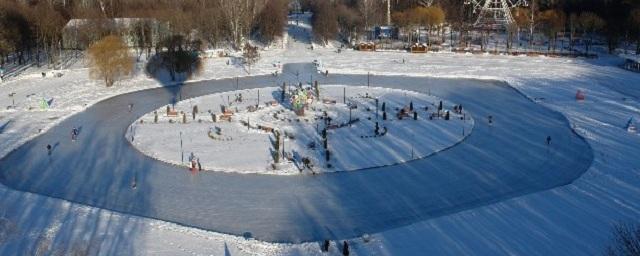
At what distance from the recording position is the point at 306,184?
21.2 m

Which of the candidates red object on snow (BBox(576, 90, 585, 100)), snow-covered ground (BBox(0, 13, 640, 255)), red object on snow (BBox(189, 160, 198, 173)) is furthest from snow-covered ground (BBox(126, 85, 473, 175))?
red object on snow (BBox(576, 90, 585, 100))

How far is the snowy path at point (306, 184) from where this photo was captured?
18297 mm

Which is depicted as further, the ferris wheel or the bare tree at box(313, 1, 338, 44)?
the ferris wheel

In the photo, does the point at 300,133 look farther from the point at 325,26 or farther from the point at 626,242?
the point at 325,26

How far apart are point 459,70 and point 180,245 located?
1272 inches

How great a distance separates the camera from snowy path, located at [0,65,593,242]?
18.3 metres

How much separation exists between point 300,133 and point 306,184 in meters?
6.52

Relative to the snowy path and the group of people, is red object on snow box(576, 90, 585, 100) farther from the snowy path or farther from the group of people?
the group of people

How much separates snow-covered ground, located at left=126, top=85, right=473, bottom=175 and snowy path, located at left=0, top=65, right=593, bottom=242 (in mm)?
899

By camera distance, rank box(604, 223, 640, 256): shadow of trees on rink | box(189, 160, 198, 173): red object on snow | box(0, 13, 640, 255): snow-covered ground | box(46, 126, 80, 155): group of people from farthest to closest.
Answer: box(46, 126, 80, 155): group of people < box(189, 160, 198, 173): red object on snow < box(0, 13, 640, 255): snow-covered ground < box(604, 223, 640, 256): shadow of trees on rink

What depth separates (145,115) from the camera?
105 ft

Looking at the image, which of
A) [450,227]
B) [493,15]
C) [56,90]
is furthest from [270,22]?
[450,227]

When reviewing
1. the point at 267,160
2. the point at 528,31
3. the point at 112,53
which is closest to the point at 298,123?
the point at 267,160

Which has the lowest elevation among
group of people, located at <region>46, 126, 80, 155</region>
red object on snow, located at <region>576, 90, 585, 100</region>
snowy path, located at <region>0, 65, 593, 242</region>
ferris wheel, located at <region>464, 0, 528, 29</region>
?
snowy path, located at <region>0, 65, 593, 242</region>
